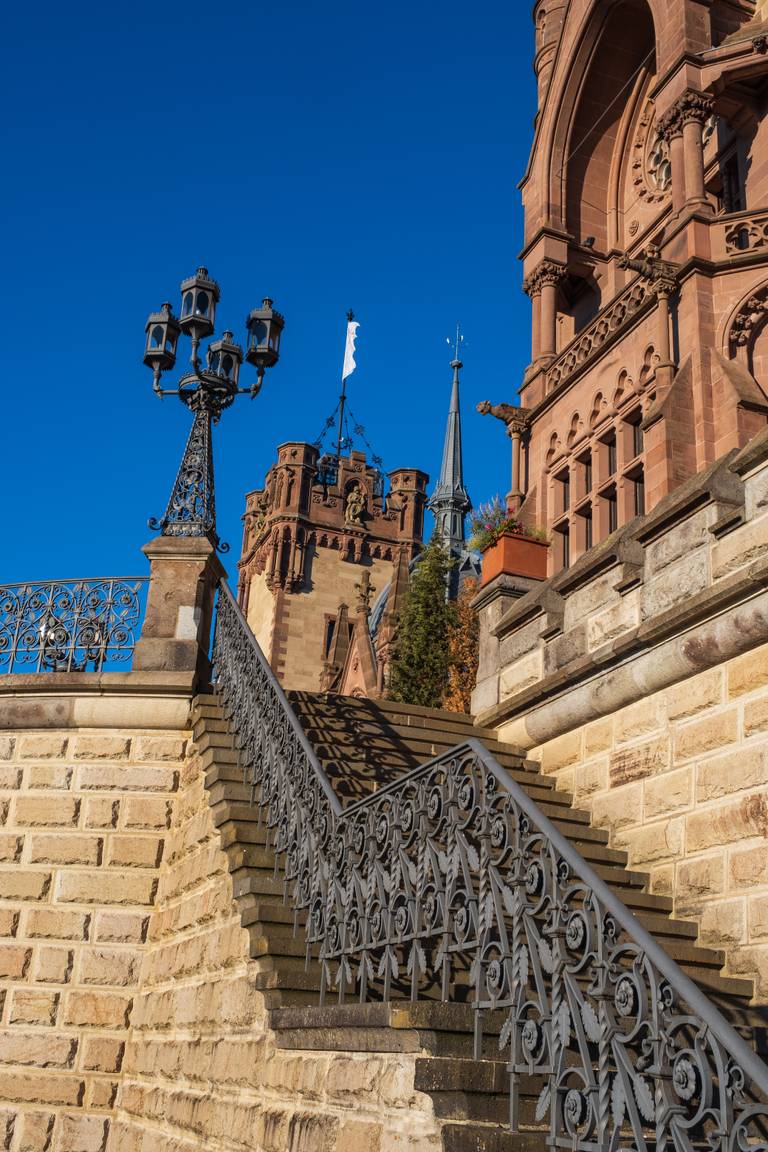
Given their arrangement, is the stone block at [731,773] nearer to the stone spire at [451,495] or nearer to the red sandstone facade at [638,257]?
the red sandstone facade at [638,257]

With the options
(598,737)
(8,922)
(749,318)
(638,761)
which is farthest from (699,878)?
(749,318)

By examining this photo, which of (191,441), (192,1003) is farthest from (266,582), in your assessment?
(192,1003)

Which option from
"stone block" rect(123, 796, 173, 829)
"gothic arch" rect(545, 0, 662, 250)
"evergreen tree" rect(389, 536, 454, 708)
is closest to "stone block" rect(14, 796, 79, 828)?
"stone block" rect(123, 796, 173, 829)

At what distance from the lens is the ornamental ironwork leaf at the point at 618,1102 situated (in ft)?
12.4

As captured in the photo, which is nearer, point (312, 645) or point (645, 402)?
point (645, 402)

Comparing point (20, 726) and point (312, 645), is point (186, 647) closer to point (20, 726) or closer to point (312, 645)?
point (20, 726)

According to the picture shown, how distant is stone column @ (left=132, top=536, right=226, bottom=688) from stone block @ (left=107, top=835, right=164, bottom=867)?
1571 mm

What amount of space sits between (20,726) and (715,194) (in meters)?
13.8

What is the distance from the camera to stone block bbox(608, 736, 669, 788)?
8383 millimetres

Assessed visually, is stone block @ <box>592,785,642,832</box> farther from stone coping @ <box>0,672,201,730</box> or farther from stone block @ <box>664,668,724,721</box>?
stone coping @ <box>0,672,201,730</box>

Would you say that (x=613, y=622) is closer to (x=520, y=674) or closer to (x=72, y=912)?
(x=520, y=674)

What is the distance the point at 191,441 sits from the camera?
40.3 ft

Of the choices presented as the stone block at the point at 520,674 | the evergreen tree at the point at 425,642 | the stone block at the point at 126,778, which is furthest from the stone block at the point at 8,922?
the evergreen tree at the point at 425,642

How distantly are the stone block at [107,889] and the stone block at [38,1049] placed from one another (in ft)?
3.90
